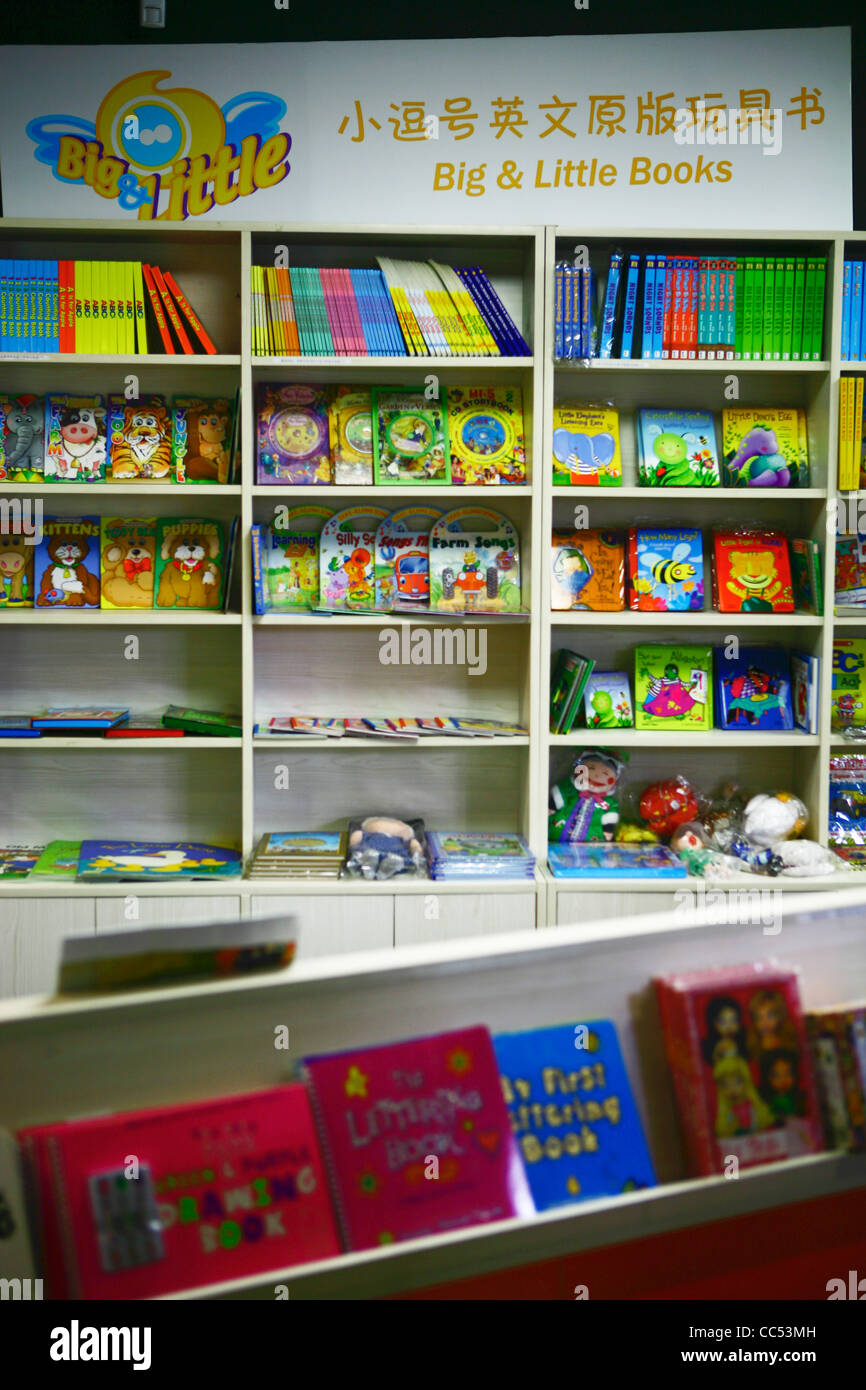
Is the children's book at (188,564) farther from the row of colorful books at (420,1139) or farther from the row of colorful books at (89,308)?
the row of colorful books at (420,1139)

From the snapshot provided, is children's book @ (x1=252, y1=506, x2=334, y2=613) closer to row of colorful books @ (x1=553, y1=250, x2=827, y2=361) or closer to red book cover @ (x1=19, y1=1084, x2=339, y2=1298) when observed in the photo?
row of colorful books @ (x1=553, y1=250, x2=827, y2=361)

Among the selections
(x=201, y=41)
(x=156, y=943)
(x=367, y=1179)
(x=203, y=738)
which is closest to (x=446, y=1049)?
(x=367, y=1179)

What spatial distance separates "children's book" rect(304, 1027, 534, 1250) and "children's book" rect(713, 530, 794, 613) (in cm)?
212

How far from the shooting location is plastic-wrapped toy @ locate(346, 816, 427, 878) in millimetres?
3006

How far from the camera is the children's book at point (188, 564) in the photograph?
10.6 ft

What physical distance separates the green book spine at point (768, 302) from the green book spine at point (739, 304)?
59 millimetres

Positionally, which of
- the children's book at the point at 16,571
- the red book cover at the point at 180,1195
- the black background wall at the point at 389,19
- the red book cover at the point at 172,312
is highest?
the black background wall at the point at 389,19

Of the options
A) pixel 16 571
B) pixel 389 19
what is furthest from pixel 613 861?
pixel 389 19

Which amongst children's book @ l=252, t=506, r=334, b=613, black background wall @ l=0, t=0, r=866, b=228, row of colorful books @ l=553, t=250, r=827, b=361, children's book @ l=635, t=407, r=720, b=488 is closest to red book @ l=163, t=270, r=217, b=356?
children's book @ l=252, t=506, r=334, b=613

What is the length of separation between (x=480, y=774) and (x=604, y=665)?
482 mm

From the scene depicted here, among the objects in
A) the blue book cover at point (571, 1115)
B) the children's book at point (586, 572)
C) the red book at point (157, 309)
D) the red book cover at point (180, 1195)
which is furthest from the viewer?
the children's book at point (586, 572)

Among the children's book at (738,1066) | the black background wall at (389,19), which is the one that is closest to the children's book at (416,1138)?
the children's book at (738,1066)

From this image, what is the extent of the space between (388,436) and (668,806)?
51.0 inches
